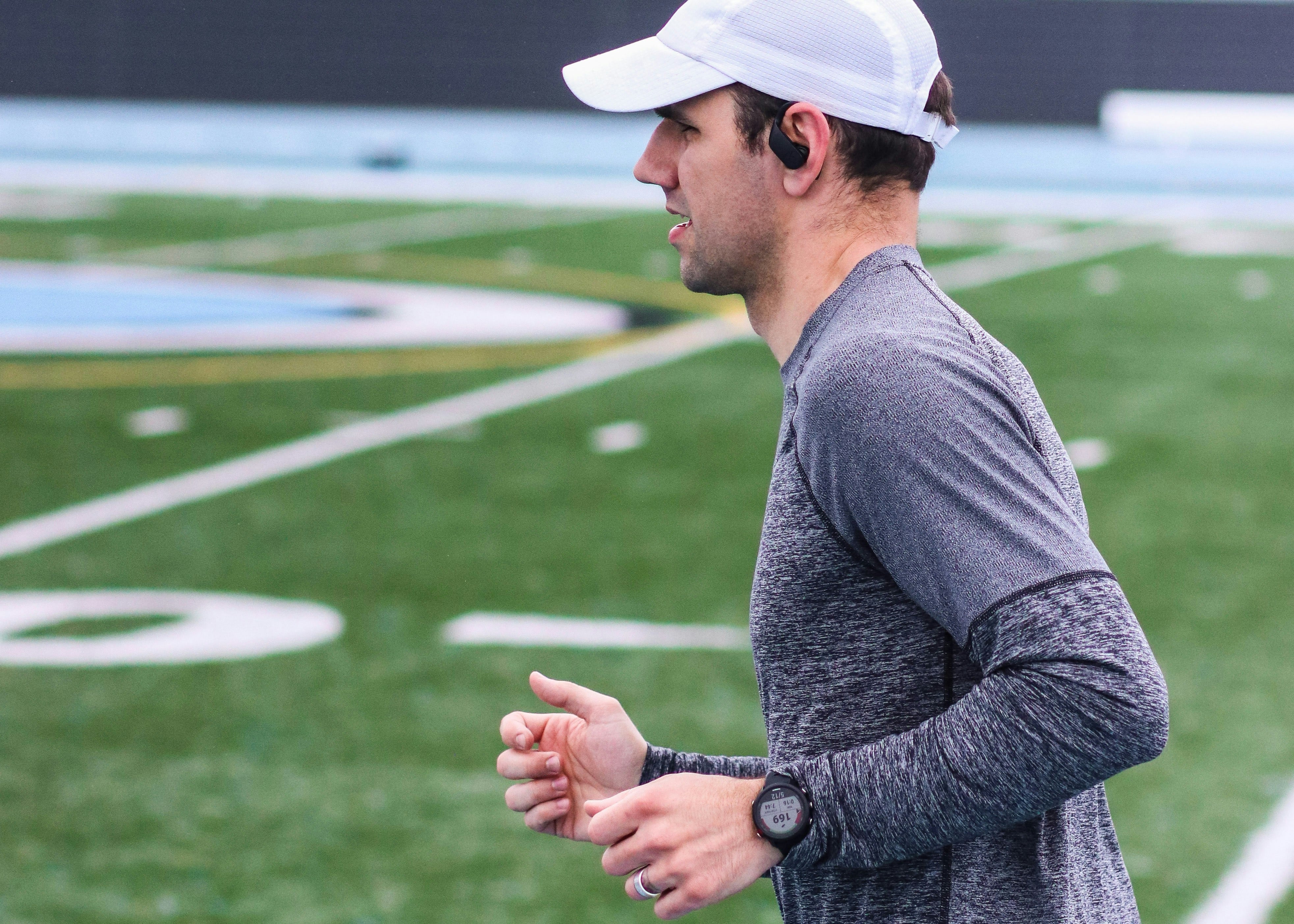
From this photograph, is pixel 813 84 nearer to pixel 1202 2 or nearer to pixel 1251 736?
pixel 1251 736

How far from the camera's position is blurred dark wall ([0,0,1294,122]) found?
98.9ft

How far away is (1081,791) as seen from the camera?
70.9 inches

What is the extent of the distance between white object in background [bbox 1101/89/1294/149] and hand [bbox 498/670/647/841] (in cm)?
2937

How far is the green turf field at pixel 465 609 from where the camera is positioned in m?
4.88

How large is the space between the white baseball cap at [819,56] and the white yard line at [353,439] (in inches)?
248

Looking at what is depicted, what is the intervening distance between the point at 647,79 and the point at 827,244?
0.89 ft

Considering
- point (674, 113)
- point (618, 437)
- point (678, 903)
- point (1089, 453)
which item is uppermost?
point (618, 437)

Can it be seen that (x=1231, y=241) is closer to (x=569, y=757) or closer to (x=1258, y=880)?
(x=1258, y=880)

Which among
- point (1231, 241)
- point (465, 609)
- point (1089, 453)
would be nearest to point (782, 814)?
point (465, 609)

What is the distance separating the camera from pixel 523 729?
2213 millimetres

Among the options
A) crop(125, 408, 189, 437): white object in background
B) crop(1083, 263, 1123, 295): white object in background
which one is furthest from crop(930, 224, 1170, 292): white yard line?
crop(125, 408, 189, 437): white object in background

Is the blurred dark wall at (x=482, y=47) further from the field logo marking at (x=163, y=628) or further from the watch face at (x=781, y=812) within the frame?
the watch face at (x=781, y=812)

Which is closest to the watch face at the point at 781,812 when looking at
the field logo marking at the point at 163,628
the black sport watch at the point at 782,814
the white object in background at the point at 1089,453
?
the black sport watch at the point at 782,814

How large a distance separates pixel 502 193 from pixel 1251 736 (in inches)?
726
